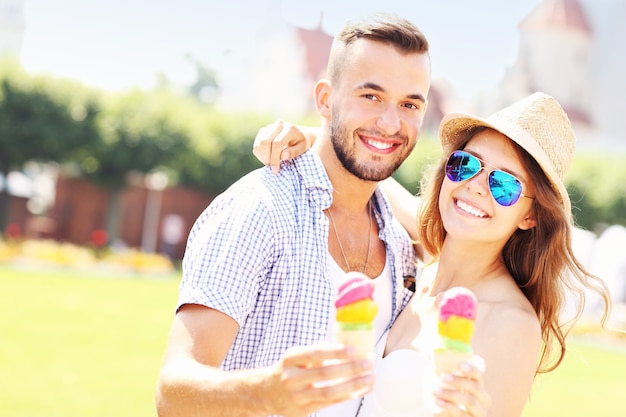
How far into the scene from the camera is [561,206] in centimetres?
354

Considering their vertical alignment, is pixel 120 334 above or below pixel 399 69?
below

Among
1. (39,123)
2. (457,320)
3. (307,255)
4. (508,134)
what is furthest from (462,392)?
(39,123)

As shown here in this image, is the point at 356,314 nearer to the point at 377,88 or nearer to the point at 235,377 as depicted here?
the point at 235,377

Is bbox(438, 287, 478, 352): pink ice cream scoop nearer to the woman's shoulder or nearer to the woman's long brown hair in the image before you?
the woman's shoulder

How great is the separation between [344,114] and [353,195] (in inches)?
17.3

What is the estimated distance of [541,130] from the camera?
139 inches

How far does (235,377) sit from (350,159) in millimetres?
1623

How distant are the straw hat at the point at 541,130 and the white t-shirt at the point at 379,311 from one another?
2.81 feet

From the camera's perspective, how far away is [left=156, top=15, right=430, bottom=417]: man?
7.85ft

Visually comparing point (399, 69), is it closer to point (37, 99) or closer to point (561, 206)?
point (561, 206)

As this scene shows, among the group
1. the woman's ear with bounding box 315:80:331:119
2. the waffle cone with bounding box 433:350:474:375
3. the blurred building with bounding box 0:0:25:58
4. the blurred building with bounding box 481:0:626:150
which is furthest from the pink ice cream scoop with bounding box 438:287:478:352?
the blurred building with bounding box 0:0:25:58

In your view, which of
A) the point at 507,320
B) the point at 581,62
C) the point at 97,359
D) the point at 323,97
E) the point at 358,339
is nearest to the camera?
the point at 358,339

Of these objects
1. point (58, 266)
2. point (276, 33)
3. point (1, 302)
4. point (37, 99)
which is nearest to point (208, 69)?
point (276, 33)

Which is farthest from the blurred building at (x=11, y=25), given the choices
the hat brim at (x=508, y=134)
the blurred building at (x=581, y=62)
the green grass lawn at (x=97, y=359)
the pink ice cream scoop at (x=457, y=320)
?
the pink ice cream scoop at (x=457, y=320)
